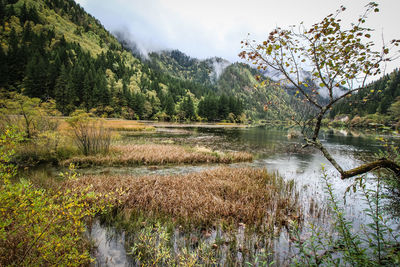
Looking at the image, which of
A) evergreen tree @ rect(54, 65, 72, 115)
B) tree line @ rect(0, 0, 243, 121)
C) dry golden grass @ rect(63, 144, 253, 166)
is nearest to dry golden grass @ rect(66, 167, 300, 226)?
dry golden grass @ rect(63, 144, 253, 166)

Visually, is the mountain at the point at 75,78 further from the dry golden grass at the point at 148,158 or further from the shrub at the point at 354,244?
the shrub at the point at 354,244

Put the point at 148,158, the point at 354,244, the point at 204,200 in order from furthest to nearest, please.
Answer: the point at 148,158 < the point at 204,200 < the point at 354,244

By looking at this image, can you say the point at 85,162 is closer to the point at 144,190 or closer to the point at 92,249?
the point at 144,190

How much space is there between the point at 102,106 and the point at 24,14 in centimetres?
13050

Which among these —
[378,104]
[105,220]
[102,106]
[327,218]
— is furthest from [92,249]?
Result: [378,104]

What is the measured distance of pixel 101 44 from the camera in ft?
594

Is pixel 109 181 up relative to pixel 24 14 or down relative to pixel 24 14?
down

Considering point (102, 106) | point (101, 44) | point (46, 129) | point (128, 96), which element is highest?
point (101, 44)

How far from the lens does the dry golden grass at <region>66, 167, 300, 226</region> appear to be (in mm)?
6590

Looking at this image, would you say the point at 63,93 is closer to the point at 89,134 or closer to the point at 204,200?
the point at 89,134

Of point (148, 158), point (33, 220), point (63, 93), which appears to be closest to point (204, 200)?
point (33, 220)

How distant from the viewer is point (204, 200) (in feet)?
24.3

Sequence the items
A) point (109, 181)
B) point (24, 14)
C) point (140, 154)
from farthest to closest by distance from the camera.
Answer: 1. point (24, 14)
2. point (140, 154)
3. point (109, 181)

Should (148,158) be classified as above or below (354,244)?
below
